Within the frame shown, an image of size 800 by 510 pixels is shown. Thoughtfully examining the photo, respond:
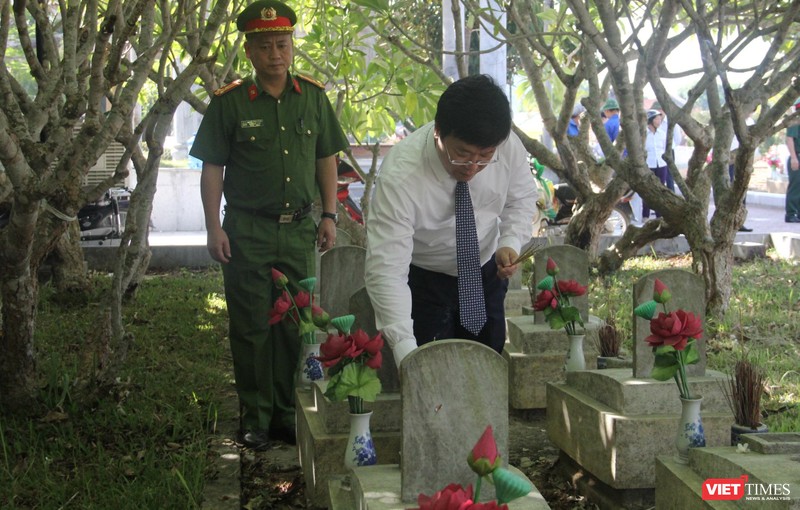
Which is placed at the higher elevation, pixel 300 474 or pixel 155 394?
pixel 155 394

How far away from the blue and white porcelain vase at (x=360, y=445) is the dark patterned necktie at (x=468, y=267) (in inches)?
25.8

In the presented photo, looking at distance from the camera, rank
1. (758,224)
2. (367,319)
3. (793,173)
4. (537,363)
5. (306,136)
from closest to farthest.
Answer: (367,319)
(306,136)
(537,363)
(793,173)
(758,224)

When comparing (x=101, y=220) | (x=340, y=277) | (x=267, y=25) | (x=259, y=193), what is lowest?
(x=340, y=277)

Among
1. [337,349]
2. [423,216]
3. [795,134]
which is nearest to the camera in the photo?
[337,349]

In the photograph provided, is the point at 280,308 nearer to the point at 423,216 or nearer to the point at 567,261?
the point at 423,216

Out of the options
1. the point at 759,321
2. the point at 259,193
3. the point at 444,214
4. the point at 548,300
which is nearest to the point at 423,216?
the point at 444,214

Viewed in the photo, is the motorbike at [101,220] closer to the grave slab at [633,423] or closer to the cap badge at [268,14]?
the cap badge at [268,14]

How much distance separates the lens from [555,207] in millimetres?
12617

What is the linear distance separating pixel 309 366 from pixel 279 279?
0.44 metres

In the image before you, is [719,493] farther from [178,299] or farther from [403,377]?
[178,299]

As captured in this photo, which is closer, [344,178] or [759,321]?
[759,321]

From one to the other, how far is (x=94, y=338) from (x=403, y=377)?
2837 millimetres

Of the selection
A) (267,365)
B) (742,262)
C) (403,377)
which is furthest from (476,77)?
(742,262)

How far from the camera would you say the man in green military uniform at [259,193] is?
Result: 4531mm
